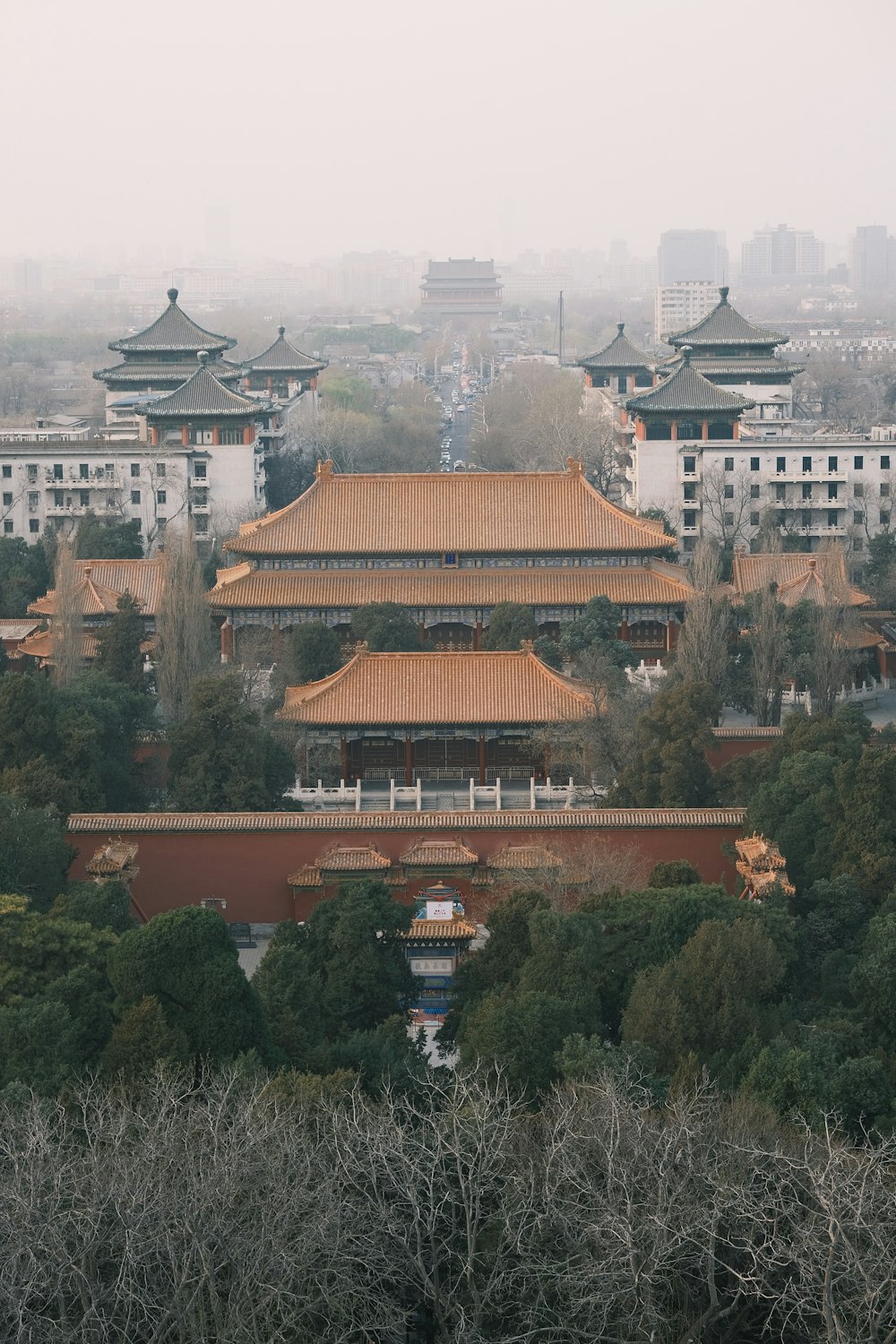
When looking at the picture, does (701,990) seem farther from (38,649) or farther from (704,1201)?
(38,649)

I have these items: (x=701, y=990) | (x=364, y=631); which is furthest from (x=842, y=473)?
(x=701, y=990)

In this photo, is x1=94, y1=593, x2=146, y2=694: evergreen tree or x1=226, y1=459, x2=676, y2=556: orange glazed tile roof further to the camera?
x1=226, y1=459, x2=676, y2=556: orange glazed tile roof

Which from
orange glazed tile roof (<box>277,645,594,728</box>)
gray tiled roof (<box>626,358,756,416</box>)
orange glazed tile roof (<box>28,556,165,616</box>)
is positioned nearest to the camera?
orange glazed tile roof (<box>277,645,594,728</box>)

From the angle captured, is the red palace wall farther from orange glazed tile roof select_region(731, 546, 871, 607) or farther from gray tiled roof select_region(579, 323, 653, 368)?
gray tiled roof select_region(579, 323, 653, 368)

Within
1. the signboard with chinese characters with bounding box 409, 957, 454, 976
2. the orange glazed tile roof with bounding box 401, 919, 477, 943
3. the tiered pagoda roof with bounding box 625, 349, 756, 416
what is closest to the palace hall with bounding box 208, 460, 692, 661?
the tiered pagoda roof with bounding box 625, 349, 756, 416

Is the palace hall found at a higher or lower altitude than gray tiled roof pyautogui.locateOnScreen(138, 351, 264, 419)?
lower

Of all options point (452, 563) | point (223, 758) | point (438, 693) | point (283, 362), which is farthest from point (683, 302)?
point (223, 758)
